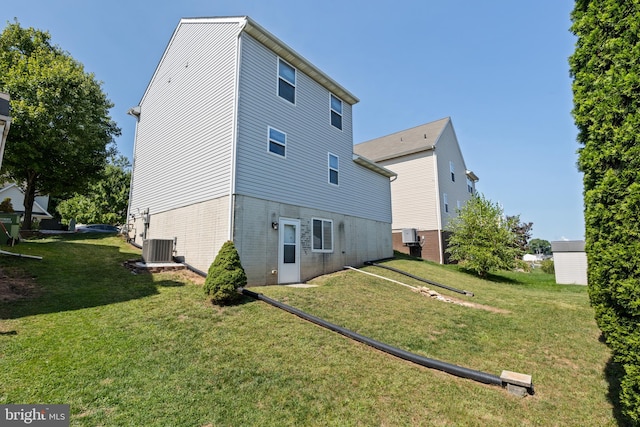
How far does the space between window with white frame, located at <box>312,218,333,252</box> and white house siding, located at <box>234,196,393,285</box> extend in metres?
Result: 0.20

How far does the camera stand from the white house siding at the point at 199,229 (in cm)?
899

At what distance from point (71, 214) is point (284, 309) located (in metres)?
36.6

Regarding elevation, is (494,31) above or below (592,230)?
above

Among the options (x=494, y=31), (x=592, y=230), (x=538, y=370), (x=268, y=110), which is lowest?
(x=538, y=370)

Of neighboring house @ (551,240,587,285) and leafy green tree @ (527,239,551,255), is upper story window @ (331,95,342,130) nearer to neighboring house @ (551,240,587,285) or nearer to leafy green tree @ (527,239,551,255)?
neighboring house @ (551,240,587,285)

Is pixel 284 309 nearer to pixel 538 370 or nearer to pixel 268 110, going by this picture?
pixel 538 370

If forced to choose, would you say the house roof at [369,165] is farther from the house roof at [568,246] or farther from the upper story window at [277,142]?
the house roof at [568,246]

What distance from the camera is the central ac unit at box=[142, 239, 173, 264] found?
33.6 ft

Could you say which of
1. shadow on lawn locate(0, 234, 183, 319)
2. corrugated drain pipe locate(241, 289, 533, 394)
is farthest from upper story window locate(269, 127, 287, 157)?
corrugated drain pipe locate(241, 289, 533, 394)

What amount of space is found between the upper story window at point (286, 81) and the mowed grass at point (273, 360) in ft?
23.2

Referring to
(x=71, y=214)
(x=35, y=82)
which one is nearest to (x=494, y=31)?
(x=35, y=82)

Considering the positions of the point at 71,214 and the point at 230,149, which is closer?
the point at 230,149

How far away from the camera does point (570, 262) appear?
15.7 metres

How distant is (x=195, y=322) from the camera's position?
228 inches
